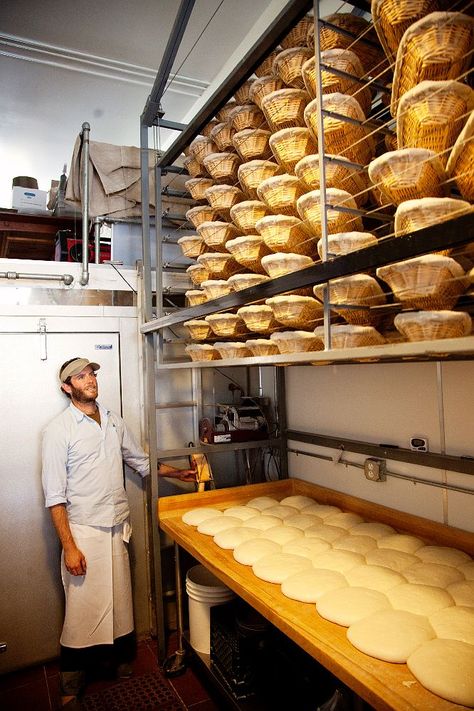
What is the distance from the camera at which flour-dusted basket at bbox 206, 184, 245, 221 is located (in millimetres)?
2571

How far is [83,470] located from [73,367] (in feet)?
2.10

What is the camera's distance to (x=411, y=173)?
55.9 inches

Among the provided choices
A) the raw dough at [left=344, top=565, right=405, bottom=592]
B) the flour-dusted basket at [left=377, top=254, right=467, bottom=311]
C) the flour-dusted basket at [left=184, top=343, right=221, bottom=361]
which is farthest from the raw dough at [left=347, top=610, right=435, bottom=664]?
the flour-dusted basket at [left=184, top=343, right=221, bottom=361]

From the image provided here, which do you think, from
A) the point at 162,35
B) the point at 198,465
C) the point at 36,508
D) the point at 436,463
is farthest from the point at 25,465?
the point at 162,35

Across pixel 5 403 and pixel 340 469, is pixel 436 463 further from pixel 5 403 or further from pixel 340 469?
pixel 5 403

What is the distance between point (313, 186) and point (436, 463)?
4.50 ft

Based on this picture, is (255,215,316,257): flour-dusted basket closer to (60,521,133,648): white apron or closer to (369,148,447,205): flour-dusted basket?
(369,148,447,205): flour-dusted basket

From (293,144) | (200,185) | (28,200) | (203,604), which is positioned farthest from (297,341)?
(28,200)

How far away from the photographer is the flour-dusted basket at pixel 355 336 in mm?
1654

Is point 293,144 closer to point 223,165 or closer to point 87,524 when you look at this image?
point 223,165

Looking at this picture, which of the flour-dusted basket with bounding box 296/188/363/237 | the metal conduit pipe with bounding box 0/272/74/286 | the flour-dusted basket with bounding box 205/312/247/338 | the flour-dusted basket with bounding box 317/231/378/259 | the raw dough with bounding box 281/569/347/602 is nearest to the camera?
the flour-dusted basket with bounding box 317/231/378/259

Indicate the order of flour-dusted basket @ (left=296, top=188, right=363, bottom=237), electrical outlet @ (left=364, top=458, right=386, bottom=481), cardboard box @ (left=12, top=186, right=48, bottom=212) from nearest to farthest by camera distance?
flour-dusted basket @ (left=296, top=188, right=363, bottom=237) → electrical outlet @ (left=364, top=458, right=386, bottom=481) → cardboard box @ (left=12, top=186, right=48, bottom=212)

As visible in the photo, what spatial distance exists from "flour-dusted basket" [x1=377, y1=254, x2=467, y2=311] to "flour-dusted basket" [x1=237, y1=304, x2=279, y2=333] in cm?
81

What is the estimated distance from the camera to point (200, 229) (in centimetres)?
268
